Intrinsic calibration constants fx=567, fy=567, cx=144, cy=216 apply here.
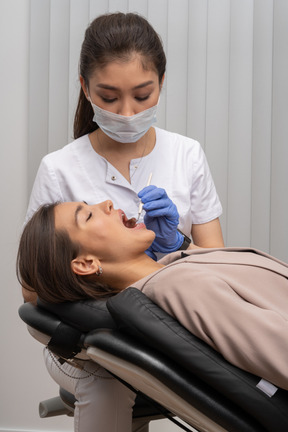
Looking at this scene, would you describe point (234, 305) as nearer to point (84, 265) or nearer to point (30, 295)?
point (84, 265)

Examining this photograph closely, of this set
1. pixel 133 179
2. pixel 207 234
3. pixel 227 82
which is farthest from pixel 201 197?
Answer: pixel 227 82

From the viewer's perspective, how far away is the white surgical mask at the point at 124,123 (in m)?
1.69

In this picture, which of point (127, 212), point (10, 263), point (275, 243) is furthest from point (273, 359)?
point (10, 263)

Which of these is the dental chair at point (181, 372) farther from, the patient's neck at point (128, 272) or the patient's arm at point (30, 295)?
the patient's arm at point (30, 295)

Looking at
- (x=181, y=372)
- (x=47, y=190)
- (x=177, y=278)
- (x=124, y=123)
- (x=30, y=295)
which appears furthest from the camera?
(x=47, y=190)

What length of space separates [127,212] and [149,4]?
109cm

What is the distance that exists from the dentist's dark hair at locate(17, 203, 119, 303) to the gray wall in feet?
3.67

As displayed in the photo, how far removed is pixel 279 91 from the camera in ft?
7.73

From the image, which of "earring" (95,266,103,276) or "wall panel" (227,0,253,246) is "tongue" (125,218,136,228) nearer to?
"earring" (95,266,103,276)

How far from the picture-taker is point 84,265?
4.71 feet

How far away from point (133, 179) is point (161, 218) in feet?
0.97

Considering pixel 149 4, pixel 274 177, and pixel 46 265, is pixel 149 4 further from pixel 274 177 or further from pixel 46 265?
pixel 46 265

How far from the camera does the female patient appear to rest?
0.99m

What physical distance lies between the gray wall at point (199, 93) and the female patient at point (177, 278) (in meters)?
0.97
